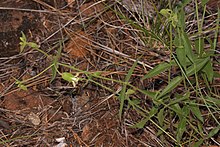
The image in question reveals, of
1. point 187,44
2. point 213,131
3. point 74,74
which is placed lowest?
point 213,131

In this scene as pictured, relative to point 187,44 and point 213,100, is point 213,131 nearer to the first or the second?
point 213,100

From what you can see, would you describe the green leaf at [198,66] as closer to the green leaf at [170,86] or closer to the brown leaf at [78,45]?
the green leaf at [170,86]

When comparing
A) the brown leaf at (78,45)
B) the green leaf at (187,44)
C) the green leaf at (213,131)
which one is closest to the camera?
the green leaf at (187,44)

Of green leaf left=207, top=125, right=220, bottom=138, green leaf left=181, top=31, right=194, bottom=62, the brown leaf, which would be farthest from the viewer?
the brown leaf

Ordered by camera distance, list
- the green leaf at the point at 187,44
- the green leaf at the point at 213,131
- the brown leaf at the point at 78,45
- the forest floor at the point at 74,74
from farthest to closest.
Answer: the brown leaf at the point at 78,45
the forest floor at the point at 74,74
the green leaf at the point at 213,131
the green leaf at the point at 187,44

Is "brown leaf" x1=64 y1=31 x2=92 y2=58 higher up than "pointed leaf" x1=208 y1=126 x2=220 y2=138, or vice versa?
"brown leaf" x1=64 y1=31 x2=92 y2=58

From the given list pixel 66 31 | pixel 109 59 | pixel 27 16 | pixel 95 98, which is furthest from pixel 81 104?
pixel 27 16

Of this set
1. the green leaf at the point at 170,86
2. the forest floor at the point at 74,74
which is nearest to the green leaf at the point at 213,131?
the forest floor at the point at 74,74

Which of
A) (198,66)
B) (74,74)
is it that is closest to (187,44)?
(198,66)

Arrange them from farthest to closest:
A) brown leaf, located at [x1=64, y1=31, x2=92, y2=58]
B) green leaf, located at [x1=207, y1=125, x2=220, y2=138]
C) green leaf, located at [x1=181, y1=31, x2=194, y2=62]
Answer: brown leaf, located at [x1=64, y1=31, x2=92, y2=58] < green leaf, located at [x1=207, y1=125, x2=220, y2=138] < green leaf, located at [x1=181, y1=31, x2=194, y2=62]

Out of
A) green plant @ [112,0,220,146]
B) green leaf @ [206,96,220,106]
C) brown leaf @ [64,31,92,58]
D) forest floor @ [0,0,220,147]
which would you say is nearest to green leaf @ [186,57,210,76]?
green plant @ [112,0,220,146]

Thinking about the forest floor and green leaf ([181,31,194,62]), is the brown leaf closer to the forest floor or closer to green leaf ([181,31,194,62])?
the forest floor

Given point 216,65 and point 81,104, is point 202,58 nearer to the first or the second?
point 216,65
